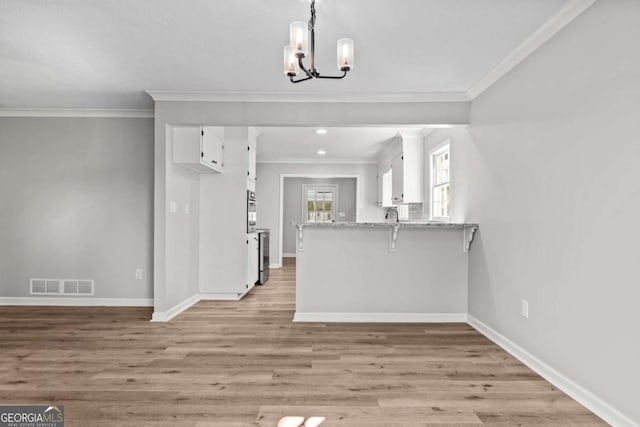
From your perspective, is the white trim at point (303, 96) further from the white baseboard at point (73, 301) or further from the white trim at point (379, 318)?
the white baseboard at point (73, 301)

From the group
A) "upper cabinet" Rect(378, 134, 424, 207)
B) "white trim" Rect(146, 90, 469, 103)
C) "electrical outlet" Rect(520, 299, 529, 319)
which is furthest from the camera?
"upper cabinet" Rect(378, 134, 424, 207)

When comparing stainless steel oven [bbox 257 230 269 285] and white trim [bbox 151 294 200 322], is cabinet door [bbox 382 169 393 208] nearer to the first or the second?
stainless steel oven [bbox 257 230 269 285]

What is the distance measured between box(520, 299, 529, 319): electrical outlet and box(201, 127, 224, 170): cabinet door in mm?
3404

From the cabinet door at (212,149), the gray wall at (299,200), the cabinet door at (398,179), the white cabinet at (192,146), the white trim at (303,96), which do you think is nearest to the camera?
the white trim at (303,96)

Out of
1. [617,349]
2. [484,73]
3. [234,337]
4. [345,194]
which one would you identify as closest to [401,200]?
[484,73]

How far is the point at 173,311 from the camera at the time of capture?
401cm

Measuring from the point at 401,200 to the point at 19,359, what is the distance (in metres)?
4.55

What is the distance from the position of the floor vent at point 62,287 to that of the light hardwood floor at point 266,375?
63 centimetres

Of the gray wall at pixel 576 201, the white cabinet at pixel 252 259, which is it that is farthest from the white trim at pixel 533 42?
the white cabinet at pixel 252 259

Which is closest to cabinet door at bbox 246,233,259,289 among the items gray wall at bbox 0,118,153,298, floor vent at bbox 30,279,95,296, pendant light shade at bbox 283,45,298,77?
gray wall at bbox 0,118,153,298

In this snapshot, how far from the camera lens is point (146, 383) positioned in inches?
93.1

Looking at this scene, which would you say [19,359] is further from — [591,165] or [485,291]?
[591,165]

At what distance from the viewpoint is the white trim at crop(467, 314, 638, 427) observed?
→ 1882 mm

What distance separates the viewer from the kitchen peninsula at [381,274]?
12.6 ft
